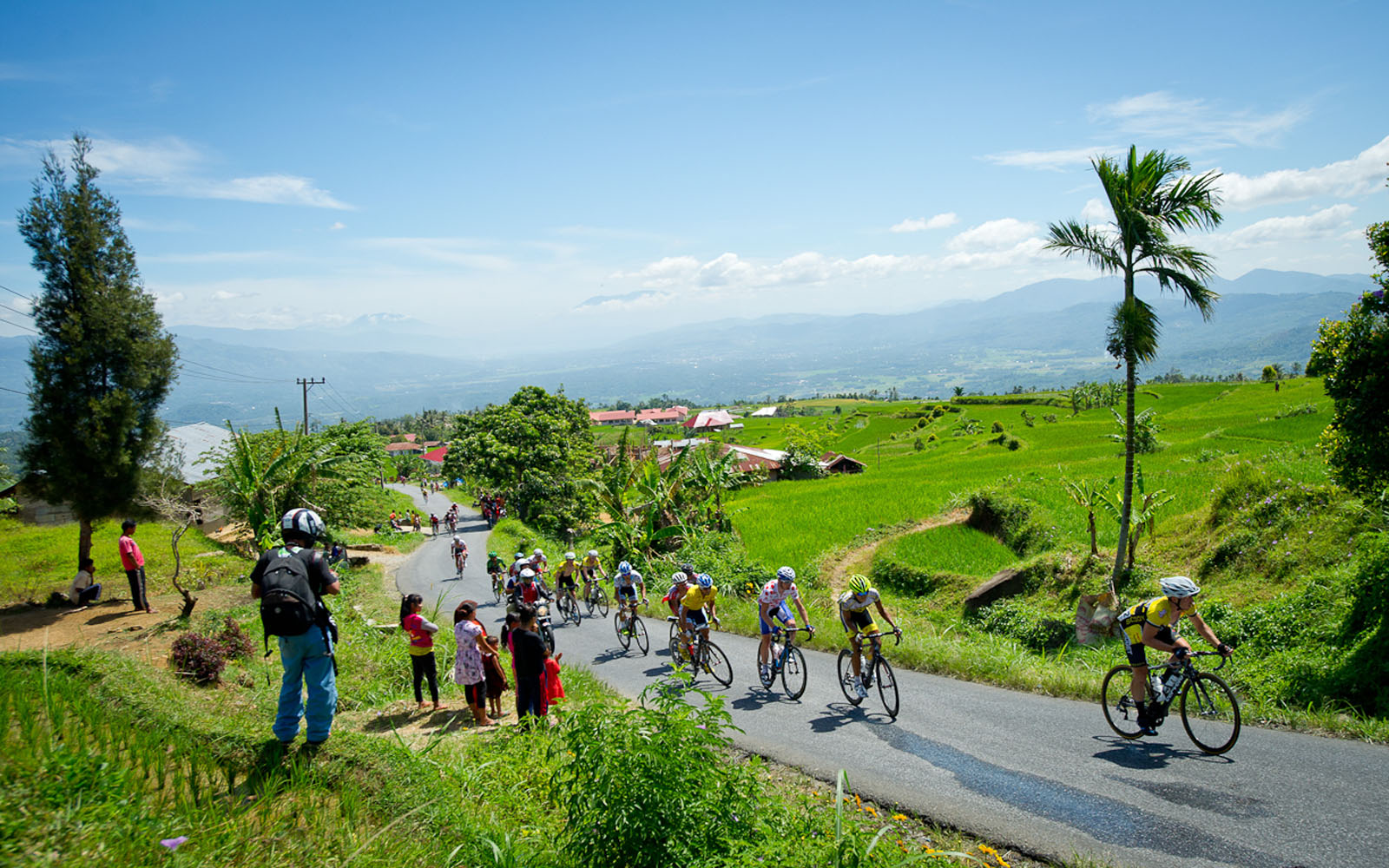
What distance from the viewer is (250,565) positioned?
20578mm

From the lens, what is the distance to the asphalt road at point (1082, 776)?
545 cm

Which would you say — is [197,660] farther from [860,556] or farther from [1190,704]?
[860,556]

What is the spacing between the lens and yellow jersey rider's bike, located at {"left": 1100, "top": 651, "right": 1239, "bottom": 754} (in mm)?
6922

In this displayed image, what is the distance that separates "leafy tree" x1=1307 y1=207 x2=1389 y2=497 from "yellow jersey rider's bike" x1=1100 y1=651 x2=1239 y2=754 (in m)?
4.32

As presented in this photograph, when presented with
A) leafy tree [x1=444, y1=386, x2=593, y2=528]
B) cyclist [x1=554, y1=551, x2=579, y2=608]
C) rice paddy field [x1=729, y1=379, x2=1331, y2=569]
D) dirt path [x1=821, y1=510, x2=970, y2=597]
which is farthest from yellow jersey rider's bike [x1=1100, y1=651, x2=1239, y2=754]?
leafy tree [x1=444, y1=386, x2=593, y2=528]

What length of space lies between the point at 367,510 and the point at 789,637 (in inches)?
882

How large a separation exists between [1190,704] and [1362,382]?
17.4 ft

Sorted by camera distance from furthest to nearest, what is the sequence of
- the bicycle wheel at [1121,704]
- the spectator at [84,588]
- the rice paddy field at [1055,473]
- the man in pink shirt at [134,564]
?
the rice paddy field at [1055,473] < the spectator at [84,588] < the man in pink shirt at [134,564] < the bicycle wheel at [1121,704]

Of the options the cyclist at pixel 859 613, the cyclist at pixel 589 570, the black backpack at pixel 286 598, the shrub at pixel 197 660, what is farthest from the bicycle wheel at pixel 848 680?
the cyclist at pixel 589 570

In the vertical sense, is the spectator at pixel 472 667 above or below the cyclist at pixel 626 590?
above

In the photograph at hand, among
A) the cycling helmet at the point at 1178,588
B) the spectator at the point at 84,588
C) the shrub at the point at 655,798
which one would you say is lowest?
the spectator at the point at 84,588

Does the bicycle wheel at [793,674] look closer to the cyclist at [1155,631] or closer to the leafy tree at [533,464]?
the cyclist at [1155,631]

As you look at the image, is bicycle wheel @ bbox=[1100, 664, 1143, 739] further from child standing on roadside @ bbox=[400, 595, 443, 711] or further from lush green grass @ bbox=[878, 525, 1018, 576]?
lush green grass @ bbox=[878, 525, 1018, 576]

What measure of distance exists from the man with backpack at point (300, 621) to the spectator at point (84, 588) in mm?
12795
